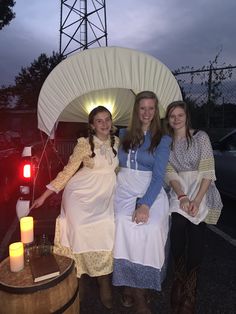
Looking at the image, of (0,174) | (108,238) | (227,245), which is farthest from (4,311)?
(0,174)

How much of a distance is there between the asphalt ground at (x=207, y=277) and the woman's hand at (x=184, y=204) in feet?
2.78

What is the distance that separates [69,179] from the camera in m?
3.18

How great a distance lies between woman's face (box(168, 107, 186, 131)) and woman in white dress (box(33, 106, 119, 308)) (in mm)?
596

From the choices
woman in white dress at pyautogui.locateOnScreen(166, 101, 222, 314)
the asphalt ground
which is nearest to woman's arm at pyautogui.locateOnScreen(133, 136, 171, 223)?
woman in white dress at pyautogui.locateOnScreen(166, 101, 222, 314)

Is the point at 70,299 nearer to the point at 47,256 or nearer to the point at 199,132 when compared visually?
the point at 47,256

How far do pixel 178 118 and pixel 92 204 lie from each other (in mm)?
1108

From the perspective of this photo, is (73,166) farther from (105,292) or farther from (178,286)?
(178,286)

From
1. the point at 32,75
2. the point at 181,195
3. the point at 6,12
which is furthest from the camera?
the point at 32,75

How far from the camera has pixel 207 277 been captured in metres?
3.44

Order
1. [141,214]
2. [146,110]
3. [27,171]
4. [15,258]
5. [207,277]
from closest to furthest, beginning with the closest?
[15,258], [141,214], [146,110], [207,277], [27,171]

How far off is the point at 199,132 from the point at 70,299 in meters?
1.83

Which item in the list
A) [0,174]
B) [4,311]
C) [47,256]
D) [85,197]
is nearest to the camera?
[4,311]

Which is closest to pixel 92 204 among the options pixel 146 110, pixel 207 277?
pixel 146 110

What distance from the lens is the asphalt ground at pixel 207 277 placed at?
2908 millimetres
